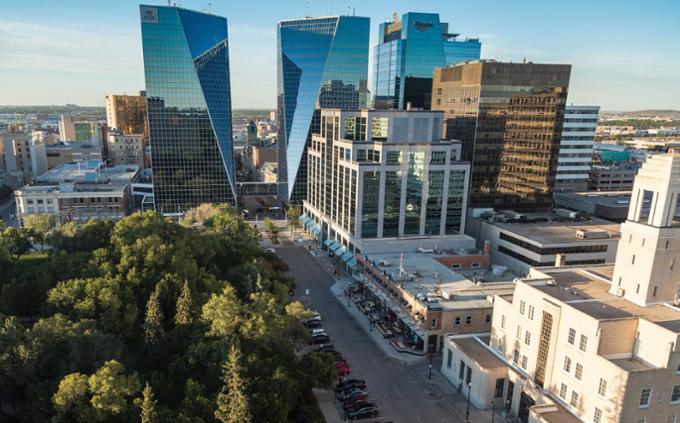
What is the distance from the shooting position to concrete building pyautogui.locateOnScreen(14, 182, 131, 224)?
102 m

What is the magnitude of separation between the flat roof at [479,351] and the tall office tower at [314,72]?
7660cm

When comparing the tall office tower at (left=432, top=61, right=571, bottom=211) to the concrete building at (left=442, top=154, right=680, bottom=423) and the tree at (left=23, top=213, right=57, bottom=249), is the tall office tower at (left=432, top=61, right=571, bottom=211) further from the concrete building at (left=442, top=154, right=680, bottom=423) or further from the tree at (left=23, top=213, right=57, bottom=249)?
the tree at (left=23, top=213, right=57, bottom=249)

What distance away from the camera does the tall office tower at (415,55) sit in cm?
14525

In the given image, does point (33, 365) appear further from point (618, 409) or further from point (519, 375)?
point (618, 409)

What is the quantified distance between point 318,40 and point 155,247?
259 feet

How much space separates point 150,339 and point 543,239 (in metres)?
60.6

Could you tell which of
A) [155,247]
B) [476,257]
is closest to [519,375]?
[476,257]

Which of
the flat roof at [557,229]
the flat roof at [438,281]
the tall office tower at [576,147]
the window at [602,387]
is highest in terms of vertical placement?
the tall office tower at [576,147]

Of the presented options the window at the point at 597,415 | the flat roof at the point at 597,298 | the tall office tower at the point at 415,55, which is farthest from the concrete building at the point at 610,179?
the window at the point at 597,415

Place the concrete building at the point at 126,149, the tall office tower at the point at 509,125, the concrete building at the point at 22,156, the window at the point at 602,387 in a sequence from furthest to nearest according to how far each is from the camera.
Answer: the concrete building at the point at 126,149
the concrete building at the point at 22,156
the tall office tower at the point at 509,125
the window at the point at 602,387

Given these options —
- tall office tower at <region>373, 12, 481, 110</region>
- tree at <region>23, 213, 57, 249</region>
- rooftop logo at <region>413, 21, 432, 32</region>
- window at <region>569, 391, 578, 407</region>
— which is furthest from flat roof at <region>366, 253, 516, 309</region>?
rooftop logo at <region>413, 21, 432, 32</region>

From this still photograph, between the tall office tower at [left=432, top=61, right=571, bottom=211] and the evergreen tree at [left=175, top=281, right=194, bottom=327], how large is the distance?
67972mm

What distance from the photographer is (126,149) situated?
166000 mm

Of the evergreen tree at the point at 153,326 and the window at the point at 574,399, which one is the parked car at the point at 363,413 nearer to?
the window at the point at 574,399
